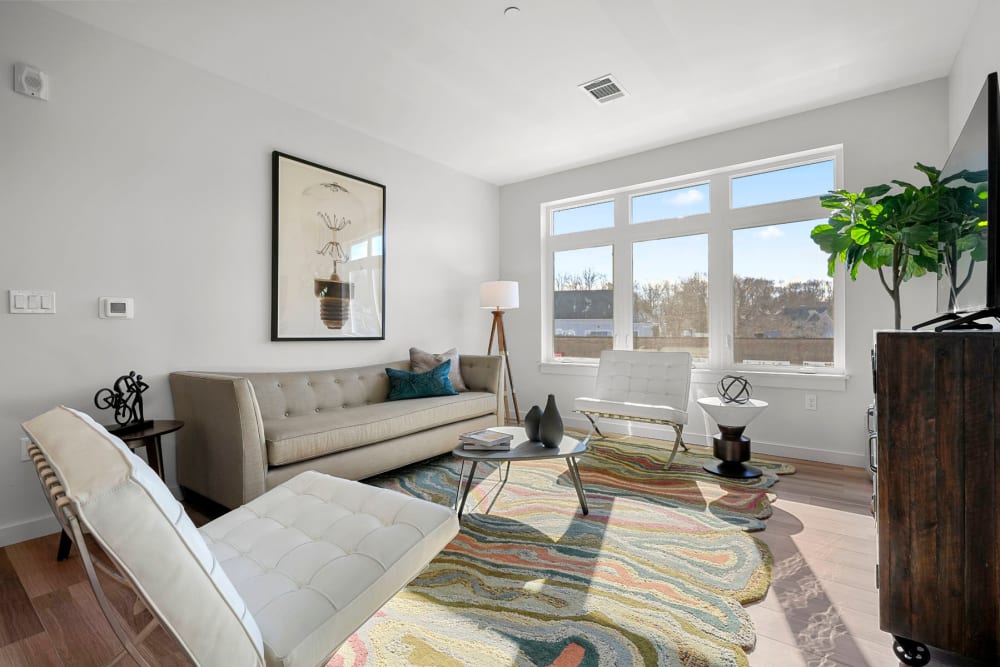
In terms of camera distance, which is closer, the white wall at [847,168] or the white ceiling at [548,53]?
the white ceiling at [548,53]

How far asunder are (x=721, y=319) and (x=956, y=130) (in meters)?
1.85

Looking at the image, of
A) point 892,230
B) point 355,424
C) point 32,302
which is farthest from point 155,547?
point 892,230

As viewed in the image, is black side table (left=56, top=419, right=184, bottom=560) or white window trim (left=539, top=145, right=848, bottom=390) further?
white window trim (left=539, top=145, right=848, bottom=390)

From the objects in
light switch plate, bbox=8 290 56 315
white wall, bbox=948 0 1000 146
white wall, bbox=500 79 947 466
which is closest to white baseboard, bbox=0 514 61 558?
light switch plate, bbox=8 290 56 315

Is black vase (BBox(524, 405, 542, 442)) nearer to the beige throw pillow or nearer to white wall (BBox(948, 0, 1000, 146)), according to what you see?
the beige throw pillow

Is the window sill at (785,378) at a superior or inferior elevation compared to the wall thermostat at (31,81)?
inferior

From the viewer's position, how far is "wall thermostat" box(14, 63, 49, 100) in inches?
89.7

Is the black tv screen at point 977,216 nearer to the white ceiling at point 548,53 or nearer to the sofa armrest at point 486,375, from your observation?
the white ceiling at point 548,53

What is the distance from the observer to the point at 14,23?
228 cm

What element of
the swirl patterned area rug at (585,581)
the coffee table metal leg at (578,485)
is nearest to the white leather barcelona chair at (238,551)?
the swirl patterned area rug at (585,581)

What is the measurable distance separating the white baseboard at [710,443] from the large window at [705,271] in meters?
0.63

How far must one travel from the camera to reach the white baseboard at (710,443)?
3452 mm

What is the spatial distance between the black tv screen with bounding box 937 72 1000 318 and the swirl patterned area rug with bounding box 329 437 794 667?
1314mm

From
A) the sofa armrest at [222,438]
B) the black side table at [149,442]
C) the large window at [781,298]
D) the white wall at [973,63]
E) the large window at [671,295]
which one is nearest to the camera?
the black side table at [149,442]
